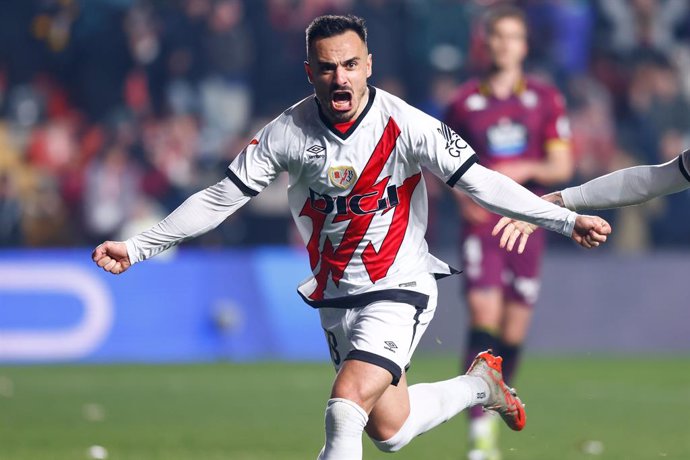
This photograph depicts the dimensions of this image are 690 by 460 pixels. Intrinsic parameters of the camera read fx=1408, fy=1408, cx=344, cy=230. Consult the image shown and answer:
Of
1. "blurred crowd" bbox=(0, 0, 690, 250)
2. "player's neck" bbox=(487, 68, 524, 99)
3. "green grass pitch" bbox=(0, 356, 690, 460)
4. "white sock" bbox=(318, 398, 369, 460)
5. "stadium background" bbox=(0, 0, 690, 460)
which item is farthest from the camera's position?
"blurred crowd" bbox=(0, 0, 690, 250)

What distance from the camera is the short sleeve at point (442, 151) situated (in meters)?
6.09

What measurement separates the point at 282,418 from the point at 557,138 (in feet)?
10.0

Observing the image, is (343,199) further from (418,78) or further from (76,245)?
(418,78)

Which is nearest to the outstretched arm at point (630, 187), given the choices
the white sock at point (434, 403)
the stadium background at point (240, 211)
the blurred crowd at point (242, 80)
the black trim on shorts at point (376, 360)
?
the white sock at point (434, 403)

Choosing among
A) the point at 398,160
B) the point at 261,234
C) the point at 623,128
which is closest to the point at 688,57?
the point at 623,128

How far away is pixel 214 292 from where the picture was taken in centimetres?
1470

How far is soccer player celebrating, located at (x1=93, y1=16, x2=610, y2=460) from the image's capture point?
6.05 meters

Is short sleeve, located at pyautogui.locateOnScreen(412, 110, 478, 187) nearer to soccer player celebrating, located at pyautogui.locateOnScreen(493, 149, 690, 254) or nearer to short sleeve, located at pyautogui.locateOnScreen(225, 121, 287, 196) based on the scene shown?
soccer player celebrating, located at pyautogui.locateOnScreen(493, 149, 690, 254)

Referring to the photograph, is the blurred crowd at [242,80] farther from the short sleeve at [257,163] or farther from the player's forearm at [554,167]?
the short sleeve at [257,163]

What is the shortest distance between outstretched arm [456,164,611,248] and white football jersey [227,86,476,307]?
70 millimetres

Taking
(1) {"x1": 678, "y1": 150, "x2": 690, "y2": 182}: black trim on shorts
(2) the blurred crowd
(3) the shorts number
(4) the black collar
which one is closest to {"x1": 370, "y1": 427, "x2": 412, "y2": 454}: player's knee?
(3) the shorts number

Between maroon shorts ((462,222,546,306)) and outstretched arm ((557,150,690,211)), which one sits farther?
maroon shorts ((462,222,546,306))

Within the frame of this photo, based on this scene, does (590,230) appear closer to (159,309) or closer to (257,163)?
(257,163)

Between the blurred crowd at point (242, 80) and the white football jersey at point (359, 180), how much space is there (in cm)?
966
